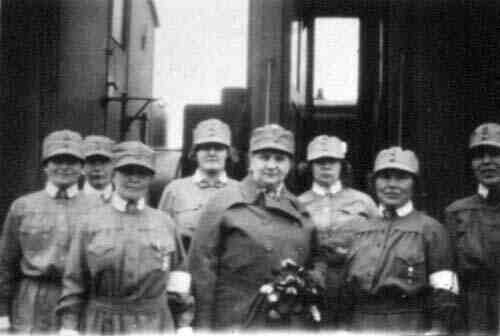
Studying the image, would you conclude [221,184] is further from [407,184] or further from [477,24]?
[477,24]

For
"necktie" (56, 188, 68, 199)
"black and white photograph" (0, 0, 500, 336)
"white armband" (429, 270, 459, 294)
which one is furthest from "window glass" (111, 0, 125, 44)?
"white armband" (429, 270, 459, 294)

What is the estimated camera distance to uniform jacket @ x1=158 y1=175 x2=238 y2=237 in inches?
236

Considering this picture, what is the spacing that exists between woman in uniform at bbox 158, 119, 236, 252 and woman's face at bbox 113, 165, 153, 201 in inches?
48.7

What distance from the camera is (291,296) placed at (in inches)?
177

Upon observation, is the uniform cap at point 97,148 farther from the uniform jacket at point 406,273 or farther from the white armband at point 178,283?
the uniform jacket at point 406,273

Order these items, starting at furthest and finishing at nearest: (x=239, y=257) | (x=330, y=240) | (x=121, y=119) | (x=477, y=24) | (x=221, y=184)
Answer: (x=121, y=119) < (x=477, y=24) < (x=221, y=184) < (x=330, y=240) < (x=239, y=257)

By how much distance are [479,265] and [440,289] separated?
64 centimetres

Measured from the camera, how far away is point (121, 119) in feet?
36.9

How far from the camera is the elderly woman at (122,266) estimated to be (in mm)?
4523

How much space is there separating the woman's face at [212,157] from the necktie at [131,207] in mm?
1320

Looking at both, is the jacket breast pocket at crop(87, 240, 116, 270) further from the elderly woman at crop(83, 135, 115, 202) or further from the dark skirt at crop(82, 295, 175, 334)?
the elderly woman at crop(83, 135, 115, 202)

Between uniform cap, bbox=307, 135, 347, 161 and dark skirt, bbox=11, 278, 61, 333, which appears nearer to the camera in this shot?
dark skirt, bbox=11, 278, 61, 333

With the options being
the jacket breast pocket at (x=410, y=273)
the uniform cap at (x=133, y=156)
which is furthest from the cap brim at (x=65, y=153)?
the jacket breast pocket at (x=410, y=273)

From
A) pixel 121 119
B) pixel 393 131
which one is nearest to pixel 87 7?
pixel 121 119
